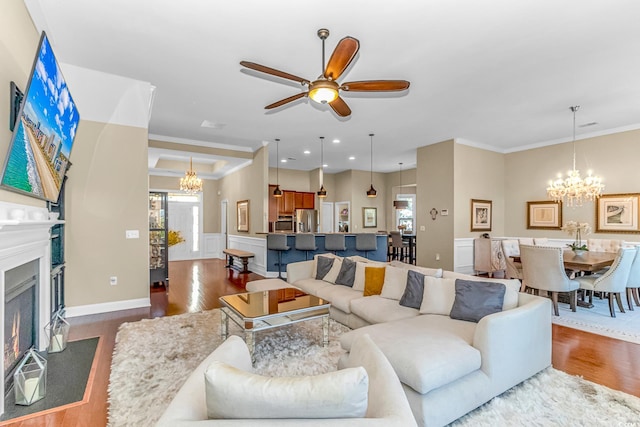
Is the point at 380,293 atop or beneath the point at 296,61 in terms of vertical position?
beneath

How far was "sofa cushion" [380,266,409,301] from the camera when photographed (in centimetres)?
343

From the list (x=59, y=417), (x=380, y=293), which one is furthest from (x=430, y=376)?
(x=59, y=417)

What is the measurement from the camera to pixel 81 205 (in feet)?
14.0

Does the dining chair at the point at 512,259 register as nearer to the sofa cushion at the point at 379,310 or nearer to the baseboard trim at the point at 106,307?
the sofa cushion at the point at 379,310

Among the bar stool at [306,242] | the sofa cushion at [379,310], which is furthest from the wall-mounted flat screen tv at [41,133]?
the bar stool at [306,242]

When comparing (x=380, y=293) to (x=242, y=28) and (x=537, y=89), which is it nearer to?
(x=242, y=28)

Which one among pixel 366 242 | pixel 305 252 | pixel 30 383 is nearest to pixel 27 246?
pixel 30 383

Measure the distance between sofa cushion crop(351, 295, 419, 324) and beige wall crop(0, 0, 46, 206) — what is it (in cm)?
315

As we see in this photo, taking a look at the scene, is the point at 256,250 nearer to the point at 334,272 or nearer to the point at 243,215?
the point at 243,215

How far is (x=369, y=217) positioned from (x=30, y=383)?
9725 millimetres

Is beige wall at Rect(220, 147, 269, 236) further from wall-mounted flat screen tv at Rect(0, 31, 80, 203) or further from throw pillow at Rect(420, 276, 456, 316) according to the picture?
throw pillow at Rect(420, 276, 456, 316)

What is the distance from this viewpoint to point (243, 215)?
8500mm

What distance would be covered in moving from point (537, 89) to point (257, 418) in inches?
209

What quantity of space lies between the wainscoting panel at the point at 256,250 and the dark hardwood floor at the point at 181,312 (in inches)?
62.3
